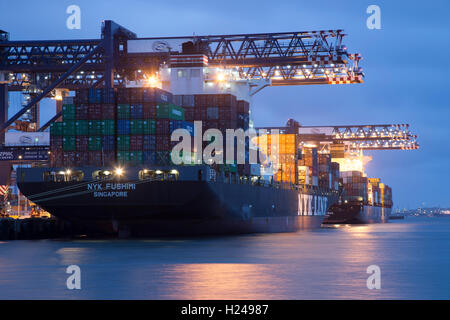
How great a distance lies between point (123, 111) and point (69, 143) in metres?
4.23

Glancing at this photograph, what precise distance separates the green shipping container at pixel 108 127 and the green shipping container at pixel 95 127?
289mm

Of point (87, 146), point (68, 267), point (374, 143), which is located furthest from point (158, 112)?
point (374, 143)

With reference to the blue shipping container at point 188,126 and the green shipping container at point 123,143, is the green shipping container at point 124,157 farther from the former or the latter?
the blue shipping container at point 188,126

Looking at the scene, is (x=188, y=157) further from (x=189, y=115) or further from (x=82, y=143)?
(x=82, y=143)

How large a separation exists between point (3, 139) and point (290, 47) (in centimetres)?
3483

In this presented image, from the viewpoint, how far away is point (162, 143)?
4678 centimetres

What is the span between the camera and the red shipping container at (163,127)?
46.2m

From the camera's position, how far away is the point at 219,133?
171ft

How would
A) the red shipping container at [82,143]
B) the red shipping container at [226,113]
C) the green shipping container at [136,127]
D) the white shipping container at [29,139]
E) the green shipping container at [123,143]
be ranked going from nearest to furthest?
1. the green shipping container at [136,127]
2. the green shipping container at [123,143]
3. the red shipping container at [82,143]
4. the red shipping container at [226,113]
5. the white shipping container at [29,139]

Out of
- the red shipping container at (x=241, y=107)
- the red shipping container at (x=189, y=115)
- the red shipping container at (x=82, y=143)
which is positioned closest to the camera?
the red shipping container at (x=82, y=143)

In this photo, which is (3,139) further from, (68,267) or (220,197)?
(68,267)

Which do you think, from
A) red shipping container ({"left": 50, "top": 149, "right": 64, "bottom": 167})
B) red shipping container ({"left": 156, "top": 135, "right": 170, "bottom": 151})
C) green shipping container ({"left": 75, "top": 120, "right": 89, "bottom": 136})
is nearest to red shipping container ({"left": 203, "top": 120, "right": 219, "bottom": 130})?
red shipping container ({"left": 156, "top": 135, "right": 170, "bottom": 151})

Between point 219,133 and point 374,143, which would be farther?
point 374,143

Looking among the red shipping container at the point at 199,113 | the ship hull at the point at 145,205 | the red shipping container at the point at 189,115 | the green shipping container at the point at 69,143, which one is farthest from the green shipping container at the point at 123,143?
the red shipping container at the point at 199,113
